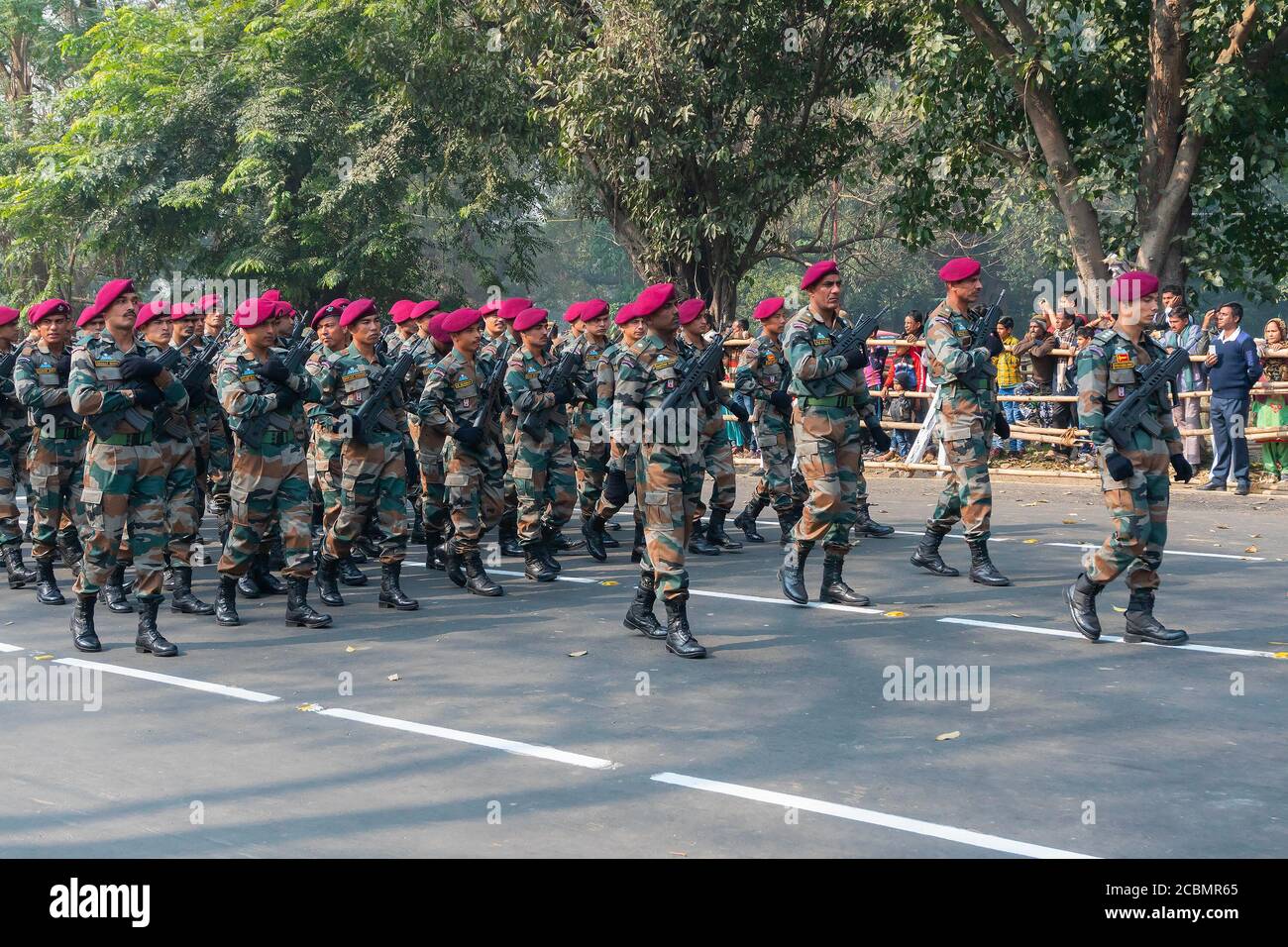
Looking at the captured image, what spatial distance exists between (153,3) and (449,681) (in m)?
33.8

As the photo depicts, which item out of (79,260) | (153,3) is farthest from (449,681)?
(153,3)

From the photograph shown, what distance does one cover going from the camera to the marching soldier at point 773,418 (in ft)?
40.1

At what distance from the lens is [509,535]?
12750mm

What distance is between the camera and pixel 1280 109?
18109 millimetres

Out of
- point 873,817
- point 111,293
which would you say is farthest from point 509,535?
point 873,817

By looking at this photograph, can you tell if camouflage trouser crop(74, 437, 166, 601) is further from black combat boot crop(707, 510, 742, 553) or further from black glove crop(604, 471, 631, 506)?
black combat boot crop(707, 510, 742, 553)

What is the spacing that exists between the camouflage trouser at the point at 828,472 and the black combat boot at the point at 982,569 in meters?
1.15

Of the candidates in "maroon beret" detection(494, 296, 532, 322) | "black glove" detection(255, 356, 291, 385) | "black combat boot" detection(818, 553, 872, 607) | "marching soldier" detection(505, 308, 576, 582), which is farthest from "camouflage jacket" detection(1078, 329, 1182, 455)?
"maroon beret" detection(494, 296, 532, 322)

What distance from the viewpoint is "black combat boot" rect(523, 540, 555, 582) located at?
1133cm

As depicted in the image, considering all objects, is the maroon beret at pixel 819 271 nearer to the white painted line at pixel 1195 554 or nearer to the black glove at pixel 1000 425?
the black glove at pixel 1000 425

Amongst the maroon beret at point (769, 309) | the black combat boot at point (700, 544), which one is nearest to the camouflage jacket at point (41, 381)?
the black combat boot at point (700, 544)

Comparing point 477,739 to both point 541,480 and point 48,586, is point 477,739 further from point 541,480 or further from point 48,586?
point 48,586

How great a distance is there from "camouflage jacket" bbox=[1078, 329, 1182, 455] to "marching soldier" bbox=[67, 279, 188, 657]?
5344mm

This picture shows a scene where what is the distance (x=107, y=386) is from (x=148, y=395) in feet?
0.76
